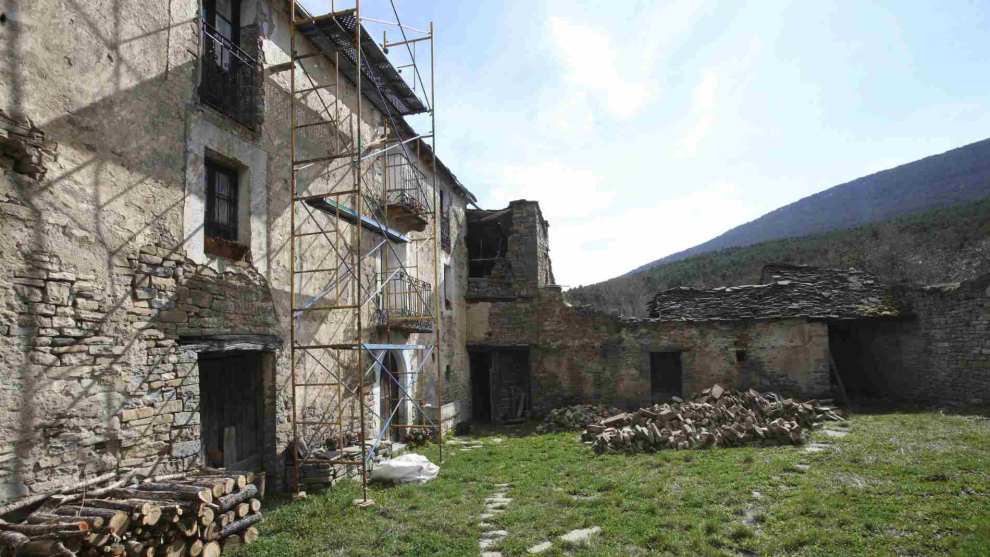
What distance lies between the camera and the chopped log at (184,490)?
5.12 meters

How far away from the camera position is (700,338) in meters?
15.3

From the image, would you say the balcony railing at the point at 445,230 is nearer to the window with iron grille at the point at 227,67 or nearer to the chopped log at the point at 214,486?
the window with iron grille at the point at 227,67

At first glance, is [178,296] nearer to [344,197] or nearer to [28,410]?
[28,410]

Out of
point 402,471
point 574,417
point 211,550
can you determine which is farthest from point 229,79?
point 574,417

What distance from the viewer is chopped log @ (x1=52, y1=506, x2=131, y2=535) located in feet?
14.6

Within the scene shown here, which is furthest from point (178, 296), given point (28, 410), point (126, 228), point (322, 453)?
point (322, 453)

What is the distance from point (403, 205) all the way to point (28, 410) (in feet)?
23.5

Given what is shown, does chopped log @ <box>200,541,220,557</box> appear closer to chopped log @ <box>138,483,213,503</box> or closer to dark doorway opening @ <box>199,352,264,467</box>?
chopped log @ <box>138,483,213,503</box>

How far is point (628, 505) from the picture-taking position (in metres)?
6.71

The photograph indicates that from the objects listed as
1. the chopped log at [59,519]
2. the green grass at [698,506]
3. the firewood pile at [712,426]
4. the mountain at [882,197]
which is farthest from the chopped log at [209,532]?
the mountain at [882,197]

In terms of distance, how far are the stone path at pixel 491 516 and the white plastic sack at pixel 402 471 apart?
1.21m

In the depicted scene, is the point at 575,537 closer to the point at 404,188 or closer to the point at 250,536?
the point at 250,536

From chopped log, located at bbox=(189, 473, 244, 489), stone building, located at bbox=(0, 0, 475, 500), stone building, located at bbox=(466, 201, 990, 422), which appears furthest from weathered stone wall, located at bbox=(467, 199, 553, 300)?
chopped log, located at bbox=(189, 473, 244, 489)

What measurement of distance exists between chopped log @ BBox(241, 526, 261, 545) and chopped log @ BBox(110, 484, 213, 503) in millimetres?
772
